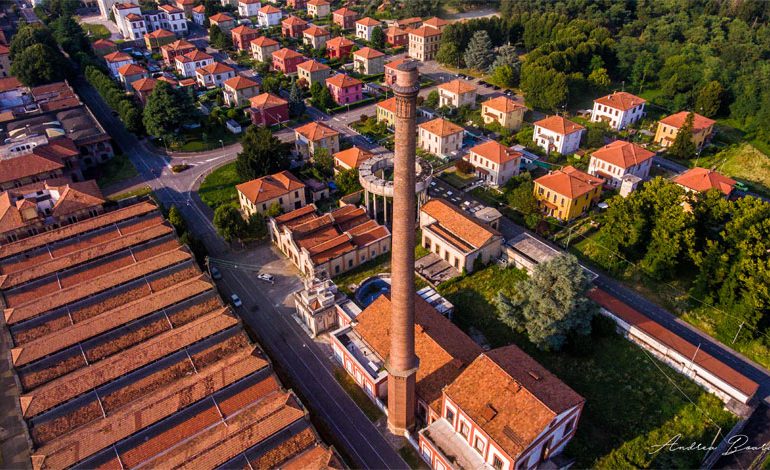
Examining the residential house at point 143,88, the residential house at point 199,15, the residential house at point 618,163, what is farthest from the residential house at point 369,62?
the residential house at point 199,15

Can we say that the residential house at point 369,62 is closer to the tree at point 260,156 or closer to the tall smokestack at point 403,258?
the tree at point 260,156

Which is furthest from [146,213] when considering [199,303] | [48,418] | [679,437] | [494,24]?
[494,24]

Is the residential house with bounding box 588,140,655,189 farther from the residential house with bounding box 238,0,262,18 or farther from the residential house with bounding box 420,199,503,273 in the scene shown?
the residential house with bounding box 238,0,262,18

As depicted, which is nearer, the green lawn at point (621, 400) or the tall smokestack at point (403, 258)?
the tall smokestack at point (403, 258)

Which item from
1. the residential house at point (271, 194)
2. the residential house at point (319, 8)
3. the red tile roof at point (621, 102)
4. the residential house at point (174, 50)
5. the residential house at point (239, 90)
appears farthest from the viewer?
the residential house at point (319, 8)

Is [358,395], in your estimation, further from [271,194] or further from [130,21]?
[130,21]

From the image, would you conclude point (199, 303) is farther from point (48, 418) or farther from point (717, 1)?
A: point (717, 1)
